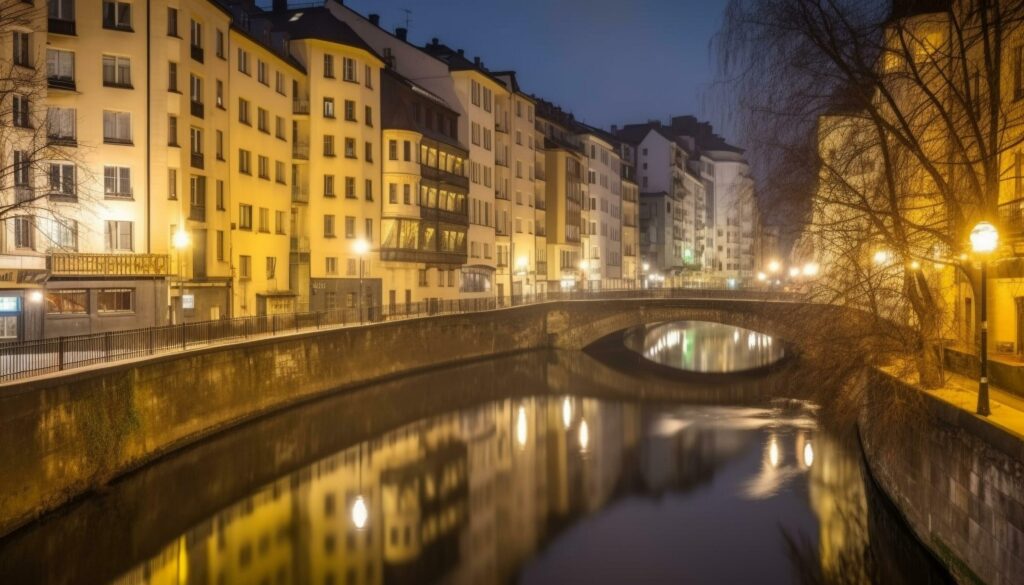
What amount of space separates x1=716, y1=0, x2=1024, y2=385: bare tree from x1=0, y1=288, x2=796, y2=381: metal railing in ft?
28.3

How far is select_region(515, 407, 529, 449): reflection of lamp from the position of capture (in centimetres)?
3944

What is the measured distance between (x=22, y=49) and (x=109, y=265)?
28.9ft

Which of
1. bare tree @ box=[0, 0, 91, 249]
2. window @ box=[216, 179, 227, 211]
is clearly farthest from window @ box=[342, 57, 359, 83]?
bare tree @ box=[0, 0, 91, 249]

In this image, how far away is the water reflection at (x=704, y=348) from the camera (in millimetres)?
71500

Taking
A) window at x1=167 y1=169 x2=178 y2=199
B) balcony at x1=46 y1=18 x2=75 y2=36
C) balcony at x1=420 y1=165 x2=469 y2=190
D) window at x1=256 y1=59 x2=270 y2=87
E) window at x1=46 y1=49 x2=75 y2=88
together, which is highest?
window at x1=256 y1=59 x2=270 y2=87

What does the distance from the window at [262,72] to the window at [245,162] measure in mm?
4330

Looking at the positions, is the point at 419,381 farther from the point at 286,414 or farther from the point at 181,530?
the point at 181,530

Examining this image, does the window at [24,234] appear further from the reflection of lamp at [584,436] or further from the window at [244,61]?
the reflection of lamp at [584,436]

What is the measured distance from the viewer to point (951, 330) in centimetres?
2400

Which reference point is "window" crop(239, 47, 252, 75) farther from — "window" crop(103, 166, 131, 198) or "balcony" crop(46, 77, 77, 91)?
"balcony" crop(46, 77, 77, 91)

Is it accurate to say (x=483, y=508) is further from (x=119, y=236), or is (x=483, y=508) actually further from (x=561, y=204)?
(x=561, y=204)

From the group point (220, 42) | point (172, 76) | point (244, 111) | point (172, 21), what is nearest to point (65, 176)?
point (172, 76)

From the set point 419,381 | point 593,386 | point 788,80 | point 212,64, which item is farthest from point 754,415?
point 212,64

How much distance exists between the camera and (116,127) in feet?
131
